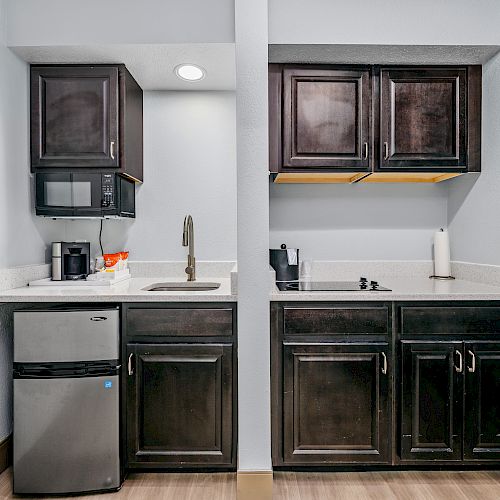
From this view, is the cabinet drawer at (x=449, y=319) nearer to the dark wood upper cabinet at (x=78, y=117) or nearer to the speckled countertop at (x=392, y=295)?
the speckled countertop at (x=392, y=295)

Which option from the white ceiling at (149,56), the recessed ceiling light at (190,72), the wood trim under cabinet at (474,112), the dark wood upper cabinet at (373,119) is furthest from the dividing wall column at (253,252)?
the wood trim under cabinet at (474,112)

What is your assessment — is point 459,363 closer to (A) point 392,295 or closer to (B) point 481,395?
(B) point 481,395

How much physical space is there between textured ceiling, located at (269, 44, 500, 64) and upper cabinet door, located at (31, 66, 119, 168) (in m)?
0.94

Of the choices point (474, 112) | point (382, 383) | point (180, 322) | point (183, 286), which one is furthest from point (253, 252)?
point (474, 112)

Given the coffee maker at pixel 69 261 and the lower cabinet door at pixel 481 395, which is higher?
the coffee maker at pixel 69 261

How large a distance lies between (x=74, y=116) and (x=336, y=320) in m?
1.77

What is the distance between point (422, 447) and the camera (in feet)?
7.02

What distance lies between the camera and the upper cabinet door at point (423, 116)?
244cm

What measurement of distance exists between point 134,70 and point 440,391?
2.35 meters

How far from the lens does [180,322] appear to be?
214cm

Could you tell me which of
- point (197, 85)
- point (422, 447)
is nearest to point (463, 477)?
point (422, 447)

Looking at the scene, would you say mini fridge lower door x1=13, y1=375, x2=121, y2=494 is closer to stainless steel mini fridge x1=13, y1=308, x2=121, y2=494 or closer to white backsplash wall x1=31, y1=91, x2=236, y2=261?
stainless steel mini fridge x1=13, y1=308, x2=121, y2=494

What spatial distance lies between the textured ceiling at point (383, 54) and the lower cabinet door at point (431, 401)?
1.49 meters

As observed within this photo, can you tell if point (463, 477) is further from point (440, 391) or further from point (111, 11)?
point (111, 11)
